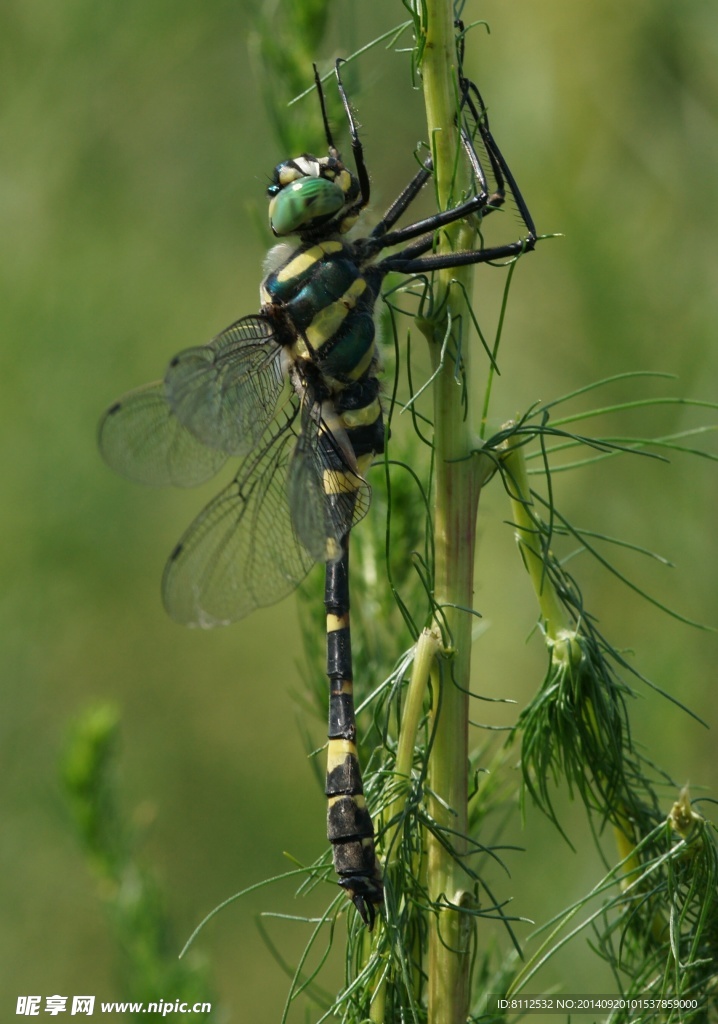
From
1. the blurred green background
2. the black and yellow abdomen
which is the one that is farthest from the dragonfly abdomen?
the blurred green background

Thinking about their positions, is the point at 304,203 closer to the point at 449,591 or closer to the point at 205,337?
the point at 449,591

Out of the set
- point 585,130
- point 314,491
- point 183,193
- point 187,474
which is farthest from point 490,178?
point 183,193

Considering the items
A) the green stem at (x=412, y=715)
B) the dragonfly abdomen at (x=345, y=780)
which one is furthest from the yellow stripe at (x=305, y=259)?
the green stem at (x=412, y=715)

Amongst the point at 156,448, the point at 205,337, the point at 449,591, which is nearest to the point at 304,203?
the point at 156,448

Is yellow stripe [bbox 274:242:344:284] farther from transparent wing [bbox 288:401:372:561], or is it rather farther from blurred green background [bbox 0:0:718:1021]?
blurred green background [bbox 0:0:718:1021]

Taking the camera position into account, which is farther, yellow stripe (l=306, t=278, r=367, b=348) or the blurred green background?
the blurred green background

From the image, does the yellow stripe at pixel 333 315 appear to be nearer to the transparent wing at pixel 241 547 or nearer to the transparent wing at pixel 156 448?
the transparent wing at pixel 241 547
